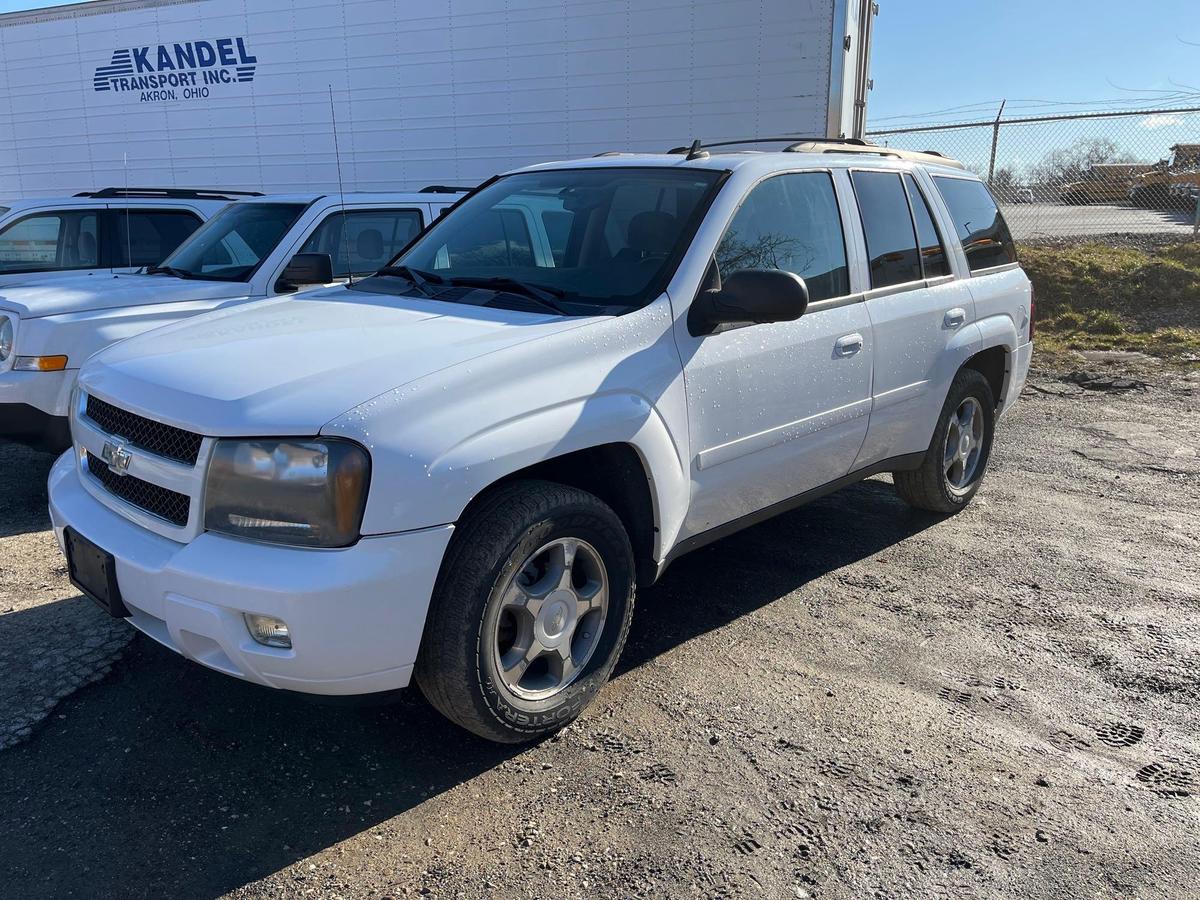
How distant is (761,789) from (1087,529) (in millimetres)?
3108

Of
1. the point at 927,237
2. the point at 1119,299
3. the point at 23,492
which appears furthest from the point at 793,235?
the point at 1119,299

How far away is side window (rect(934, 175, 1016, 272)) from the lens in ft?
16.2

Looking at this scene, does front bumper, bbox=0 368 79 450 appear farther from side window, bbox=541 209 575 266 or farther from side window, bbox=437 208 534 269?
side window, bbox=541 209 575 266

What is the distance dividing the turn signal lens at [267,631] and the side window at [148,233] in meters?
5.92

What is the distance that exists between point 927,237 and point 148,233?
609 centimetres

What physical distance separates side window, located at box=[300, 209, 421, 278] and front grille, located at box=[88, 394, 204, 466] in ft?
11.1

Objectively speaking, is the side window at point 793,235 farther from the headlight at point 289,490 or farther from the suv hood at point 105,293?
the suv hood at point 105,293

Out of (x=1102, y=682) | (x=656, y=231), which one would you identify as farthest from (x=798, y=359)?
(x=1102, y=682)

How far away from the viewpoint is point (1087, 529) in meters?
5.01

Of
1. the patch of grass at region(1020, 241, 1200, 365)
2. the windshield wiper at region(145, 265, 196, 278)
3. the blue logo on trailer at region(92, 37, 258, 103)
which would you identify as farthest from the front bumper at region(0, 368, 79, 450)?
the patch of grass at region(1020, 241, 1200, 365)

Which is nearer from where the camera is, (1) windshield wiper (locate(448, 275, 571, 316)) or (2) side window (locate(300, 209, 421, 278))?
(1) windshield wiper (locate(448, 275, 571, 316))

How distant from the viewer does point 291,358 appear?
2.89 m

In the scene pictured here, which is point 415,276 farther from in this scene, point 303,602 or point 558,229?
point 303,602

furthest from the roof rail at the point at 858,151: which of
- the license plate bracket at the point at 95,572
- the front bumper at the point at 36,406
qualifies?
the front bumper at the point at 36,406
